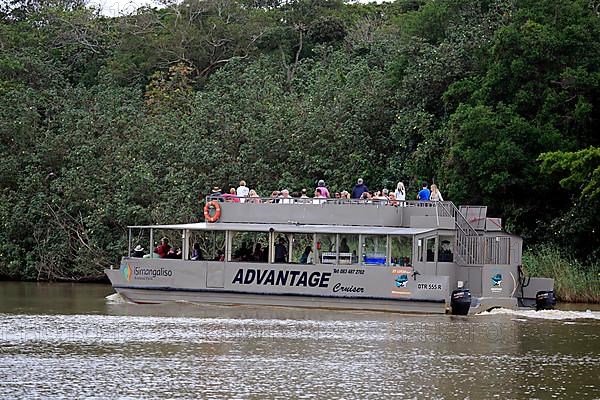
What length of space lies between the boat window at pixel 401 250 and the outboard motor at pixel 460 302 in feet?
5.11

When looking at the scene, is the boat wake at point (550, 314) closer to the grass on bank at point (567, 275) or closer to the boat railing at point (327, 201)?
the boat railing at point (327, 201)

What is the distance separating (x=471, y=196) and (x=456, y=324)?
39.6 ft

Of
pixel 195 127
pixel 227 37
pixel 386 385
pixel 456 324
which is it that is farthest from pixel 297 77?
pixel 386 385

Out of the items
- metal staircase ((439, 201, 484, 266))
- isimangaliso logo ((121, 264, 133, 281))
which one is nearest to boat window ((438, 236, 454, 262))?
metal staircase ((439, 201, 484, 266))

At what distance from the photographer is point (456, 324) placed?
2836 centimetres

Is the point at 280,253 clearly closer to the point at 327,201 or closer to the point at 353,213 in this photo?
the point at 327,201

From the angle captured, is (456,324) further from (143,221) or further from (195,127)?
(195,127)

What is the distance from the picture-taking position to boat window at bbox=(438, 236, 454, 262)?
31.9m

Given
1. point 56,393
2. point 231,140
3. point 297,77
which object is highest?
point 297,77

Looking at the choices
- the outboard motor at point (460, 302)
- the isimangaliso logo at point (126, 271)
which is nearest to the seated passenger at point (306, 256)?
the outboard motor at point (460, 302)

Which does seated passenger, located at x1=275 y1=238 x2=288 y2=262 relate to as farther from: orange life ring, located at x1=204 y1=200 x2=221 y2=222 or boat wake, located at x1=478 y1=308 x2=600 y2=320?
boat wake, located at x1=478 y1=308 x2=600 y2=320

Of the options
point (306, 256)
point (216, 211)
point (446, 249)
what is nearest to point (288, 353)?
point (306, 256)

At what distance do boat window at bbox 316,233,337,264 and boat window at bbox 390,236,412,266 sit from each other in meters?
1.45

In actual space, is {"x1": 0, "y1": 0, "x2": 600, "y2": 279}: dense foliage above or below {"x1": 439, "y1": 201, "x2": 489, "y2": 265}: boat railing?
above
